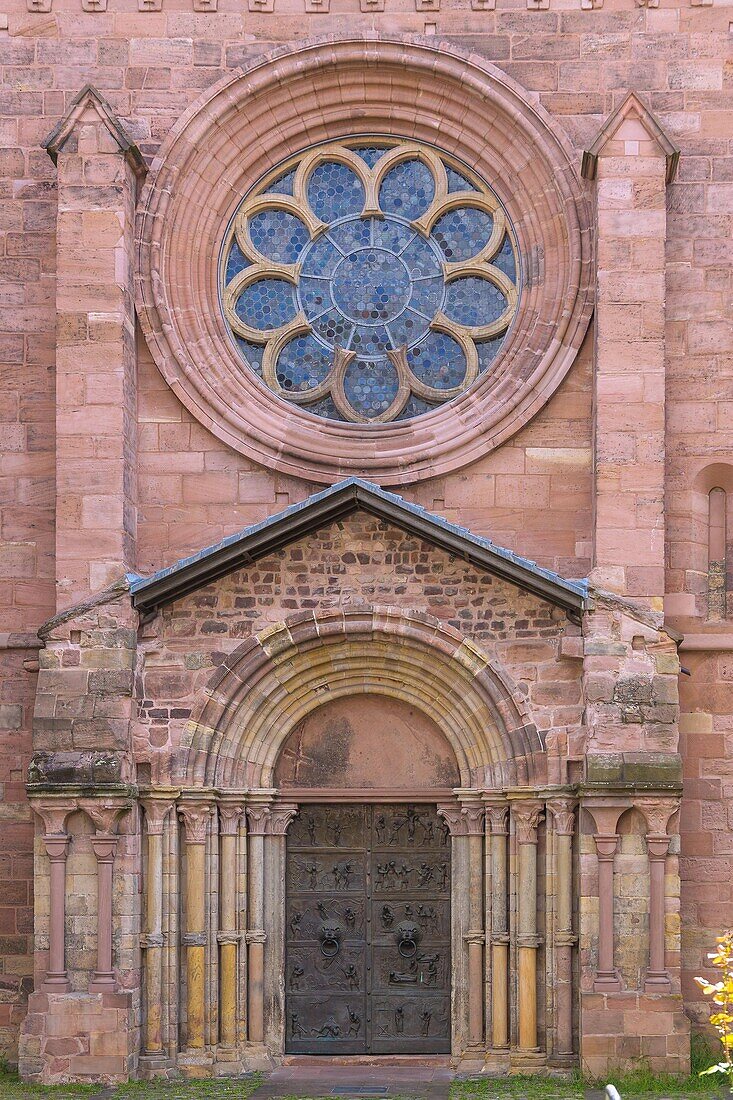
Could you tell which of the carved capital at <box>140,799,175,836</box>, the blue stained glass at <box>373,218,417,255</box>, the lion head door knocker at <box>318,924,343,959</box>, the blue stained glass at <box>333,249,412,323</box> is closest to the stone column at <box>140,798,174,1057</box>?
the carved capital at <box>140,799,175,836</box>

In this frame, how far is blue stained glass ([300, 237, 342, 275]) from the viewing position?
15.1 meters

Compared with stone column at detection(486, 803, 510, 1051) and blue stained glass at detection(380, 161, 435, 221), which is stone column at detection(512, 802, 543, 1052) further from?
blue stained glass at detection(380, 161, 435, 221)

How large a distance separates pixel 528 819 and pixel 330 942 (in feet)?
6.60

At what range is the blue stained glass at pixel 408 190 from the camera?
15102 mm

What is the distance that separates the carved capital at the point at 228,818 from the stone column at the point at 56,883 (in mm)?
1267

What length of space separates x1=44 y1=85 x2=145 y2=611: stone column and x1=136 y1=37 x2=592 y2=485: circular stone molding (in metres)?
0.58

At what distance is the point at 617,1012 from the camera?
42.9 ft

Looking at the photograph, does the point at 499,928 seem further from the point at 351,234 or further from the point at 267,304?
the point at 351,234

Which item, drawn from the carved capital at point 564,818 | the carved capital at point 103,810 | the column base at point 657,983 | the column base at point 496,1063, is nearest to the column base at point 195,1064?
the carved capital at point 103,810

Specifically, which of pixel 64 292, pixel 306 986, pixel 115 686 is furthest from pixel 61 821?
pixel 64 292

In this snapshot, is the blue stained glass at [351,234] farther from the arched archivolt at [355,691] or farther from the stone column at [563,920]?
the stone column at [563,920]

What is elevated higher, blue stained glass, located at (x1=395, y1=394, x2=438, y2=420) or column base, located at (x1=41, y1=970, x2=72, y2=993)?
blue stained glass, located at (x1=395, y1=394, x2=438, y2=420)

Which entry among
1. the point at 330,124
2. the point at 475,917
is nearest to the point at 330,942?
the point at 475,917

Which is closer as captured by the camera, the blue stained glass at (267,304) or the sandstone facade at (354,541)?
the sandstone facade at (354,541)
